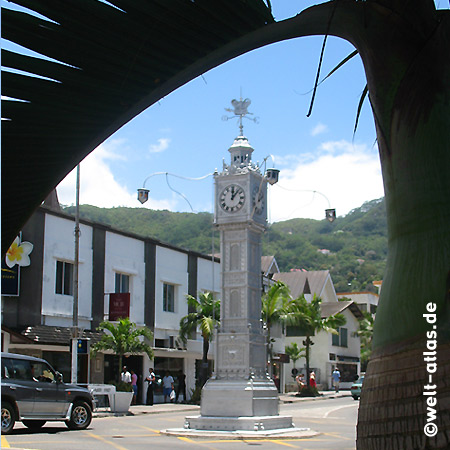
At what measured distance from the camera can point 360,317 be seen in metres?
71.8

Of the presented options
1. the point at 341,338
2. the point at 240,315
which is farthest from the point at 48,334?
the point at 341,338

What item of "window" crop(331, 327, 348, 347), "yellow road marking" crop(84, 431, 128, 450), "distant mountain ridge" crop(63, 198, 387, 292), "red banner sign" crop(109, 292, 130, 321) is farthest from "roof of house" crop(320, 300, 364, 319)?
"yellow road marking" crop(84, 431, 128, 450)

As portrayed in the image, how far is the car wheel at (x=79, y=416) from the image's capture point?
19891 millimetres

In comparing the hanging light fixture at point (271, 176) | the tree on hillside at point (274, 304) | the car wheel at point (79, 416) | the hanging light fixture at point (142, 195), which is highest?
the hanging light fixture at point (142, 195)

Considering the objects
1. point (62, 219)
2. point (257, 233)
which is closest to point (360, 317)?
point (62, 219)

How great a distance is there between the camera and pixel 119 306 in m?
33.8

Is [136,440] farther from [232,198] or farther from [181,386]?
[181,386]

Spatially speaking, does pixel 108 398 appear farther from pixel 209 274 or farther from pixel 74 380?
pixel 209 274

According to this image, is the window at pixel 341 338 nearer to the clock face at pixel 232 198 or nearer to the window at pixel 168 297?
the window at pixel 168 297

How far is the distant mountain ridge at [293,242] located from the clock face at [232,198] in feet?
198

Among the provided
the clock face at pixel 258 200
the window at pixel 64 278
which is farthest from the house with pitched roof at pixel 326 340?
the clock face at pixel 258 200

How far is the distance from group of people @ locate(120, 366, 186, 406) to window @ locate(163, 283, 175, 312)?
3647 mm

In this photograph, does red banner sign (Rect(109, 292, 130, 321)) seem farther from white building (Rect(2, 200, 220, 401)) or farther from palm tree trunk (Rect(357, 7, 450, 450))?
palm tree trunk (Rect(357, 7, 450, 450))

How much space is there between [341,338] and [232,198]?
4824cm
